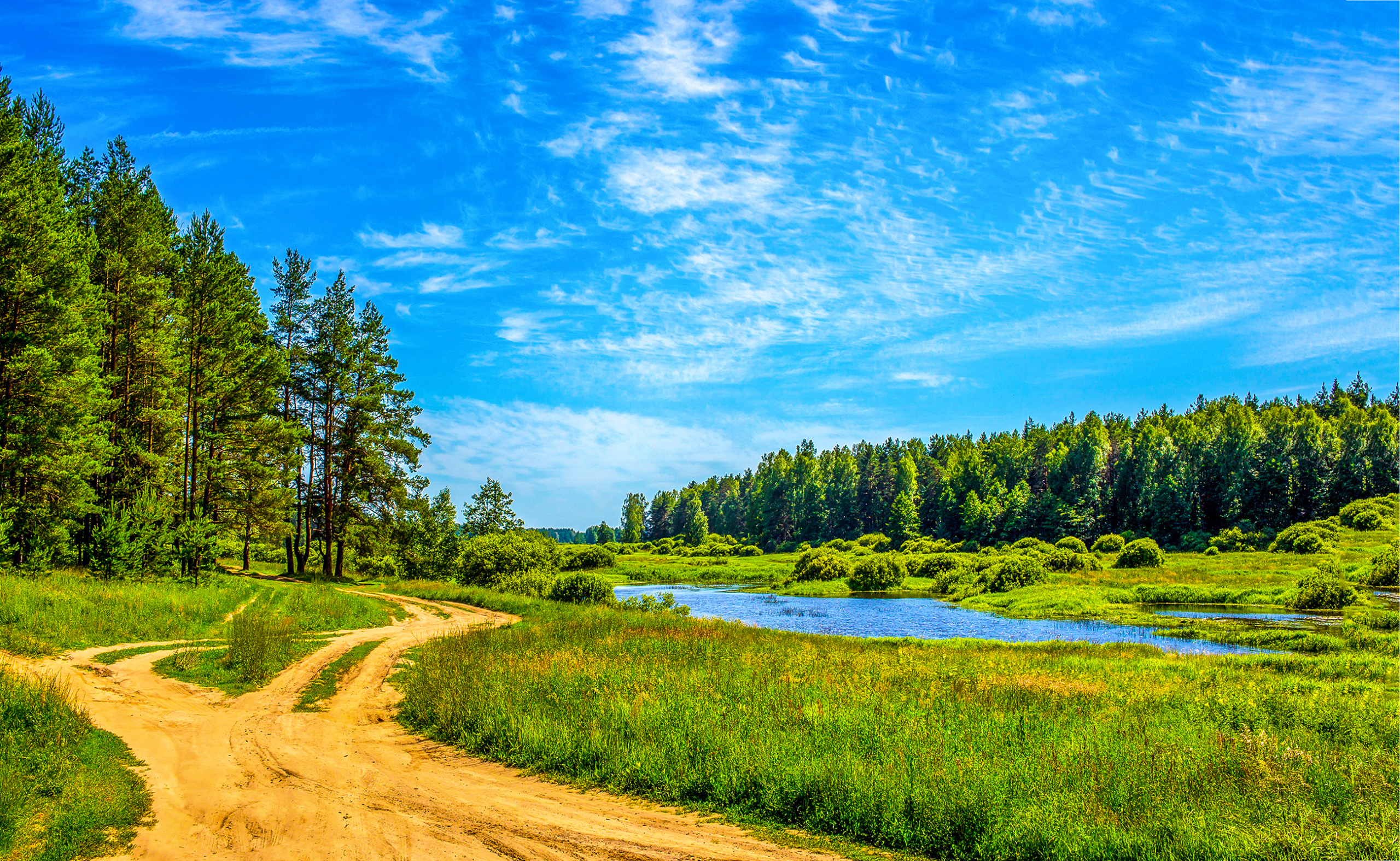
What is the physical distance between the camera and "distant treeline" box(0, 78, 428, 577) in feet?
91.1

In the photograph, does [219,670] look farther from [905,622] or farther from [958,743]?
[905,622]

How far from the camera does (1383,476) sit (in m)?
90.1

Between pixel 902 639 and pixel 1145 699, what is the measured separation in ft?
44.8

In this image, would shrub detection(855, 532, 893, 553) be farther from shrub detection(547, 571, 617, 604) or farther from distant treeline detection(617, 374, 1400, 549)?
shrub detection(547, 571, 617, 604)

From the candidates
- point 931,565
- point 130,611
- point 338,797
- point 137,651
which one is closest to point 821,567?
point 931,565

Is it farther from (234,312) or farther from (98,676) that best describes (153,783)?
(234,312)

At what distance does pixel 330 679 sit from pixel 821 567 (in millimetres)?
58963

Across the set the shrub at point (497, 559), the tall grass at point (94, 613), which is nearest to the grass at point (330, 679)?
the tall grass at point (94, 613)

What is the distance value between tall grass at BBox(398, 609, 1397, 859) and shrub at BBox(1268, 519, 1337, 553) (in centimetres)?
5526

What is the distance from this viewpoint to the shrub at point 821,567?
2859 inches

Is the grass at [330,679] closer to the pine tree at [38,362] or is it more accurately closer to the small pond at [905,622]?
the pine tree at [38,362]

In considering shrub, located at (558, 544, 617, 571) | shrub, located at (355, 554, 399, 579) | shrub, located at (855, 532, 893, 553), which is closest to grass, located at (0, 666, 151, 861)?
shrub, located at (355, 554, 399, 579)

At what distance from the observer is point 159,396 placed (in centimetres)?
3631

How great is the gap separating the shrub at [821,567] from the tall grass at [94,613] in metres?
53.7
